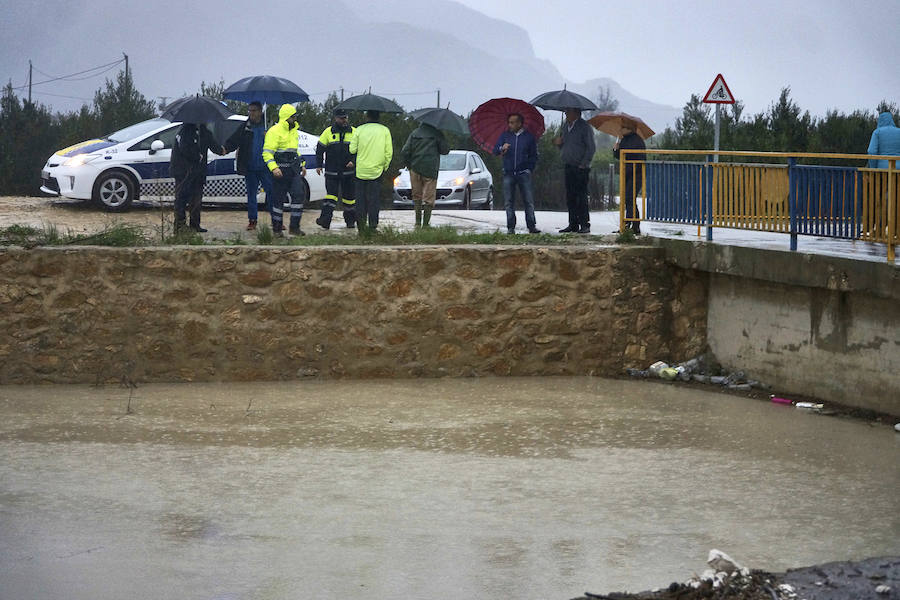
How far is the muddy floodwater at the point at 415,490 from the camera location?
251 inches

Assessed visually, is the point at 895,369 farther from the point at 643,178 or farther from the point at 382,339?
the point at 382,339

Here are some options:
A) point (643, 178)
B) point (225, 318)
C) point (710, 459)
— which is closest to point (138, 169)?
point (225, 318)

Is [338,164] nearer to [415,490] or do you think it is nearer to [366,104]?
[366,104]

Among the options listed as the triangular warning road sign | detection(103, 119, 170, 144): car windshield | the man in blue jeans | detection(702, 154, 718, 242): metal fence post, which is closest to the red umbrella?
the man in blue jeans

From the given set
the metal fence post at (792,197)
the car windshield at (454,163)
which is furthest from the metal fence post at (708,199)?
the car windshield at (454,163)

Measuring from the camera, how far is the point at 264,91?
16.6 metres

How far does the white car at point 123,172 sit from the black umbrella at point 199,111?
2564 mm

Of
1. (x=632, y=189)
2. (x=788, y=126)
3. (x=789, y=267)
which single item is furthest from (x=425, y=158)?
(x=788, y=126)

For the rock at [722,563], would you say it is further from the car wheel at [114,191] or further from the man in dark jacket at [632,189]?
the car wheel at [114,191]

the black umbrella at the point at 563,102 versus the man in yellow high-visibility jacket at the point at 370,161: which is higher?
the black umbrella at the point at 563,102

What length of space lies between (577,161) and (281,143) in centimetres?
372

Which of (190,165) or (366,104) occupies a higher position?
(366,104)

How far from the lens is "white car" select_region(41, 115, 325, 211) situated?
17734 millimetres

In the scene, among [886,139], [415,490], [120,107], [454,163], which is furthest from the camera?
[120,107]
